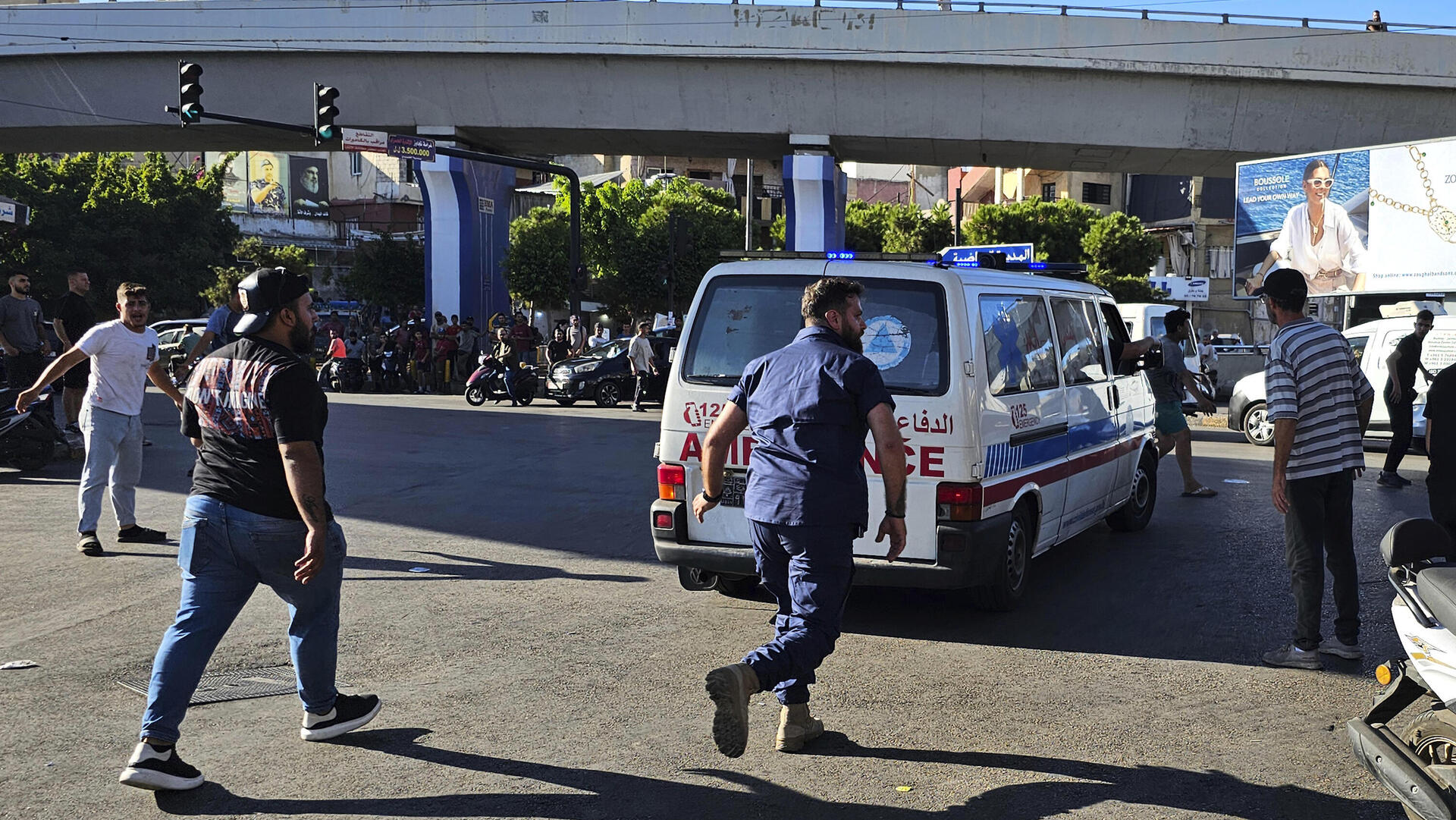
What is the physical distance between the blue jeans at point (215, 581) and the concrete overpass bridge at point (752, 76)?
2459 centimetres

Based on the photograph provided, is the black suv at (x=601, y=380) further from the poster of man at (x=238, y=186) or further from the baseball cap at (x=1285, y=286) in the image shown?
the poster of man at (x=238, y=186)

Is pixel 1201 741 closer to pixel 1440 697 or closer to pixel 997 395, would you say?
→ pixel 1440 697

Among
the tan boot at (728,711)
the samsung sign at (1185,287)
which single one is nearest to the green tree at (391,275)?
the samsung sign at (1185,287)

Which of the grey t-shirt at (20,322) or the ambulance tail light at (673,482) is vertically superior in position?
the grey t-shirt at (20,322)

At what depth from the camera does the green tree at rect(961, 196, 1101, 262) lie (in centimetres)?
5153

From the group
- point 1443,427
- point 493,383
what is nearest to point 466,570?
point 1443,427

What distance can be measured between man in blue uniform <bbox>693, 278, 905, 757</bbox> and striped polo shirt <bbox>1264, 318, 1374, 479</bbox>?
2.24 meters

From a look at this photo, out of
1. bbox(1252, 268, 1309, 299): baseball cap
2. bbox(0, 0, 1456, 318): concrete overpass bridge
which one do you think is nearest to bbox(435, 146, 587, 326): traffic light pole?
bbox(0, 0, 1456, 318): concrete overpass bridge

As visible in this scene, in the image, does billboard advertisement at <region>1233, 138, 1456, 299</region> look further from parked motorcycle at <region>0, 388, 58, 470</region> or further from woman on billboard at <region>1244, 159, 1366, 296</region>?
parked motorcycle at <region>0, 388, 58, 470</region>

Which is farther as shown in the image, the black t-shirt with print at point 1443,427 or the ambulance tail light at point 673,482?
the ambulance tail light at point 673,482

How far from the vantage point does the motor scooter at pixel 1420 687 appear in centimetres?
352

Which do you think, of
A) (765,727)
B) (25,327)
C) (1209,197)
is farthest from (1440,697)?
(1209,197)

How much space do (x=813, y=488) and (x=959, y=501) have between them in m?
1.85

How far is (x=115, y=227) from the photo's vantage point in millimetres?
46875
